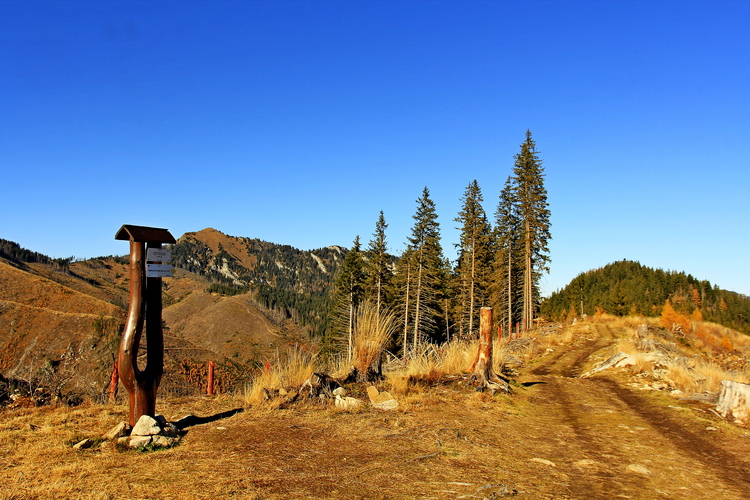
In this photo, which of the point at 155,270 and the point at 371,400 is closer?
the point at 155,270

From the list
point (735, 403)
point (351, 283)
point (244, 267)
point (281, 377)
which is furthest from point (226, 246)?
point (735, 403)

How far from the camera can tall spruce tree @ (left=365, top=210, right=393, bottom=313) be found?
3662 centimetres

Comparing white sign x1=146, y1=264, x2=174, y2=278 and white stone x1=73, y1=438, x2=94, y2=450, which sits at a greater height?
white sign x1=146, y1=264, x2=174, y2=278

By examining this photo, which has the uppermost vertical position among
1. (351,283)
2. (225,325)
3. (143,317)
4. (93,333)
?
(351,283)

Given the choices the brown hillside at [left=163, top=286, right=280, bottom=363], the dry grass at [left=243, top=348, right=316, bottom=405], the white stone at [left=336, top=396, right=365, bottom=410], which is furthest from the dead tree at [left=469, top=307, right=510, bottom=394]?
the brown hillside at [left=163, top=286, right=280, bottom=363]

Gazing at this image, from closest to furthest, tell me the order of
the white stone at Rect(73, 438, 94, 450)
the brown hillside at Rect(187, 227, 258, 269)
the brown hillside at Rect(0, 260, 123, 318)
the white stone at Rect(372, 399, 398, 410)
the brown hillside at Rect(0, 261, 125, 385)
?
the white stone at Rect(73, 438, 94, 450) → the white stone at Rect(372, 399, 398, 410) → the brown hillside at Rect(0, 261, 125, 385) → the brown hillside at Rect(0, 260, 123, 318) → the brown hillside at Rect(187, 227, 258, 269)

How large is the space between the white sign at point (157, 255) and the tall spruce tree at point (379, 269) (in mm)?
30136

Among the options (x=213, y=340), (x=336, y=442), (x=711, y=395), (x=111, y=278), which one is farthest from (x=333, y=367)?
(x=111, y=278)

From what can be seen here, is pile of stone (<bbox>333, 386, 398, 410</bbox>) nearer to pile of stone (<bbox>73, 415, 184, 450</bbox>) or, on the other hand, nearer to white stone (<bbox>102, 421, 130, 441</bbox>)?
pile of stone (<bbox>73, 415, 184, 450</bbox>)

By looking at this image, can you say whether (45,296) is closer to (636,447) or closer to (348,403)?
(348,403)

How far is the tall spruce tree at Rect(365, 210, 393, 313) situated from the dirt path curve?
26612mm

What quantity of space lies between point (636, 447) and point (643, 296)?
72829 millimetres

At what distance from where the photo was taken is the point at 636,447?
229 inches

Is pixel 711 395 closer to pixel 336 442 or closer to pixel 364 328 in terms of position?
pixel 364 328
